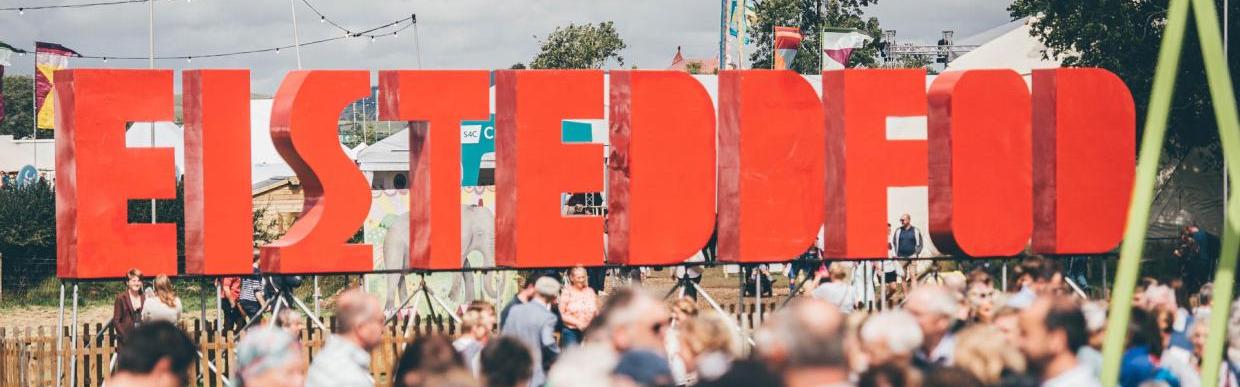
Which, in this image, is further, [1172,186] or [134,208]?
[134,208]

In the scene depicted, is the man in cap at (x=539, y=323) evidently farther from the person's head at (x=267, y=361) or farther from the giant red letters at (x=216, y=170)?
the person's head at (x=267, y=361)

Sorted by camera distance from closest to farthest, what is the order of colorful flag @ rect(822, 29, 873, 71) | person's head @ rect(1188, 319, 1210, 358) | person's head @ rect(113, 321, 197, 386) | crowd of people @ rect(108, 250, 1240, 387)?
crowd of people @ rect(108, 250, 1240, 387) < person's head @ rect(113, 321, 197, 386) < person's head @ rect(1188, 319, 1210, 358) < colorful flag @ rect(822, 29, 873, 71)

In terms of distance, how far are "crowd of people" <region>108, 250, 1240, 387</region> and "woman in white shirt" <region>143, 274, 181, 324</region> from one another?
18.9 ft

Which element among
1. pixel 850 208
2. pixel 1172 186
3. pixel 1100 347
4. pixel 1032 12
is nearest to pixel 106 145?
pixel 850 208

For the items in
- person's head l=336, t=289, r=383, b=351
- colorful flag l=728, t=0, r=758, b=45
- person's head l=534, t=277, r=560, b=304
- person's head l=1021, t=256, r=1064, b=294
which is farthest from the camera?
colorful flag l=728, t=0, r=758, b=45

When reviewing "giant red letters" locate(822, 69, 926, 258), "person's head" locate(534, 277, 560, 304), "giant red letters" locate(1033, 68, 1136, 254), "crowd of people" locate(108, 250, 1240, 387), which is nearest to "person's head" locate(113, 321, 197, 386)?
"crowd of people" locate(108, 250, 1240, 387)

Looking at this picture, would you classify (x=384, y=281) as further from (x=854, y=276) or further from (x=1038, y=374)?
(x=1038, y=374)

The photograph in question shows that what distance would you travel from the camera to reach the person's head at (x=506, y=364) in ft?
21.1

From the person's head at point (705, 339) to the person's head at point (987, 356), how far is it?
1213 mm

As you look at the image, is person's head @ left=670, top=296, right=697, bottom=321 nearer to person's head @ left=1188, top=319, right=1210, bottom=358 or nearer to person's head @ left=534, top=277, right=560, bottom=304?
person's head @ left=534, top=277, right=560, bottom=304

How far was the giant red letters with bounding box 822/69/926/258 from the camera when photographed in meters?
14.7

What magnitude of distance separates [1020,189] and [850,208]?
6.81 feet

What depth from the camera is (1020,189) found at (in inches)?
598

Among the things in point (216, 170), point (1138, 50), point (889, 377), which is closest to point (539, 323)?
point (216, 170)
